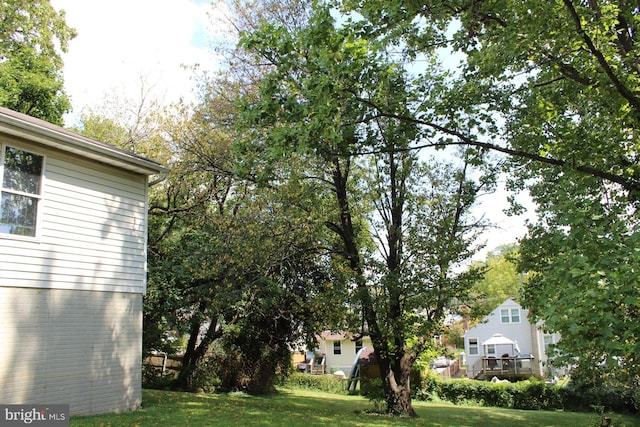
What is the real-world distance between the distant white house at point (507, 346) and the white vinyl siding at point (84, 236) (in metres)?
25.9

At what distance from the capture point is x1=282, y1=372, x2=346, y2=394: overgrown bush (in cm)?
2714

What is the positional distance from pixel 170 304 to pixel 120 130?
7608mm

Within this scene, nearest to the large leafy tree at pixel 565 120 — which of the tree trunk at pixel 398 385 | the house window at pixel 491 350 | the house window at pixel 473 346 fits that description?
the tree trunk at pixel 398 385

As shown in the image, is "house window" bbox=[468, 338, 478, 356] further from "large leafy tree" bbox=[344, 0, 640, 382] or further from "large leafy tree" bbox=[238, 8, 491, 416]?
"large leafy tree" bbox=[344, 0, 640, 382]

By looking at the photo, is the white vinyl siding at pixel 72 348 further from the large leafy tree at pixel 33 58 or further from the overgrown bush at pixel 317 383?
the overgrown bush at pixel 317 383

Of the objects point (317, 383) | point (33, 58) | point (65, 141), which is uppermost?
point (33, 58)

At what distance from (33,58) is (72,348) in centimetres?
1449

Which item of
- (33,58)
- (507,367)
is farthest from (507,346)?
(33,58)

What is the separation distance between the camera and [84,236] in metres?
10.2

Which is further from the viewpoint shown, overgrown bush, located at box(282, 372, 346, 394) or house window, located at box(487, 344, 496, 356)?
house window, located at box(487, 344, 496, 356)

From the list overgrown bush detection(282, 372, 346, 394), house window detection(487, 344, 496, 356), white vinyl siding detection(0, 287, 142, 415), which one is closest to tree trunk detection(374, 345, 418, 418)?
white vinyl siding detection(0, 287, 142, 415)

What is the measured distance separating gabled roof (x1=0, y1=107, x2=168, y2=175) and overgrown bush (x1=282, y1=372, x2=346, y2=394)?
1878cm

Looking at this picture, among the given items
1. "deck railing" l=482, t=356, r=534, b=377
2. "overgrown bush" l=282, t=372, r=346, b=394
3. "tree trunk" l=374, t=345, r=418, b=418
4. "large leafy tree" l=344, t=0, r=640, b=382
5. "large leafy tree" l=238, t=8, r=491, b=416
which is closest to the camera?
"large leafy tree" l=344, t=0, r=640, b=382

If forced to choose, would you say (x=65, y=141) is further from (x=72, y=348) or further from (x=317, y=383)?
(x=317, y=383)
